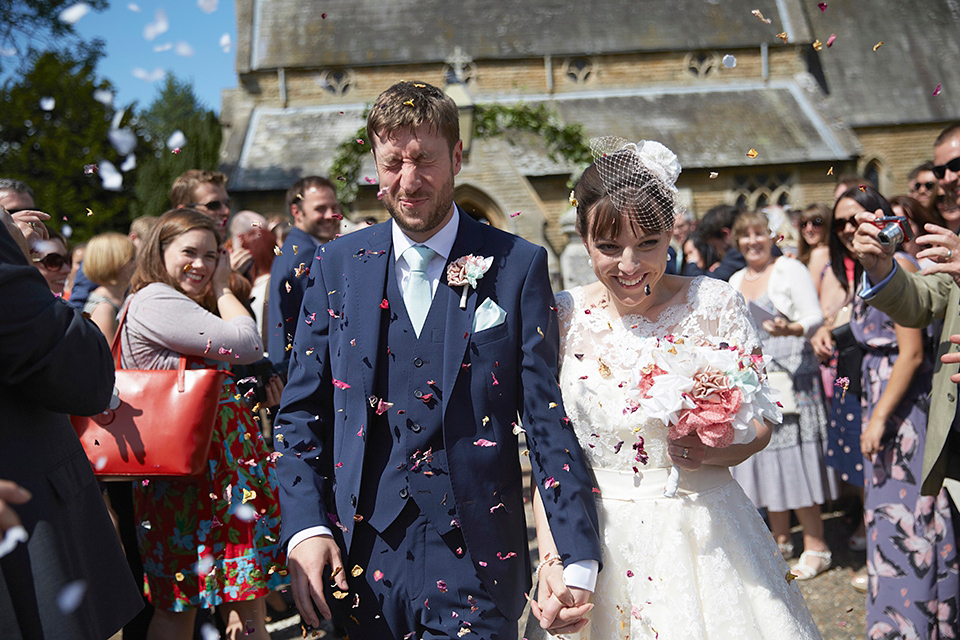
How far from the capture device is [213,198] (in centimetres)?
471

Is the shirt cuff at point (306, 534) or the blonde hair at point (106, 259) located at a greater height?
the blonde hair at point (106, 259)

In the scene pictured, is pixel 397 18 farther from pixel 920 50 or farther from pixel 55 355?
pixel 55 355

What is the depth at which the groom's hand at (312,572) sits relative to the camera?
2.14 meters

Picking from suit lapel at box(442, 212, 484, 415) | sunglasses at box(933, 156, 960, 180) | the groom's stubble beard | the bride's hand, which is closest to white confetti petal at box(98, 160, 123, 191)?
the groom's stubble beard

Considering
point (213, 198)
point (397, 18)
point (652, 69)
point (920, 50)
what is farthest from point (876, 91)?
point (213, 198)

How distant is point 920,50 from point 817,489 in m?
28.2

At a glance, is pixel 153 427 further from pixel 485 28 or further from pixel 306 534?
pixel 485 28

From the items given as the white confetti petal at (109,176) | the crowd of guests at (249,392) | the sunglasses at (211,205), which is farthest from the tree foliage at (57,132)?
the white confetti petal at (109,176)

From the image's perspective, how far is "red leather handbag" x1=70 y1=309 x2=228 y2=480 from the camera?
10.2ft

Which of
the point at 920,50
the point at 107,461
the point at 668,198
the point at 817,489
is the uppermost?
the point at 920,50

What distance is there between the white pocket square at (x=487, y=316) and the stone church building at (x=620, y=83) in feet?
55.5

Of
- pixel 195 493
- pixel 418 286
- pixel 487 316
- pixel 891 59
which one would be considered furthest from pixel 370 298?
pixel 891 59

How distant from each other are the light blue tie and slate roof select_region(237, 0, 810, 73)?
2213 centimetres

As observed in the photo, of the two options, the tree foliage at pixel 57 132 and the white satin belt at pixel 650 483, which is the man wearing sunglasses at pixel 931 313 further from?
the tree foliage at pixel 57 132
